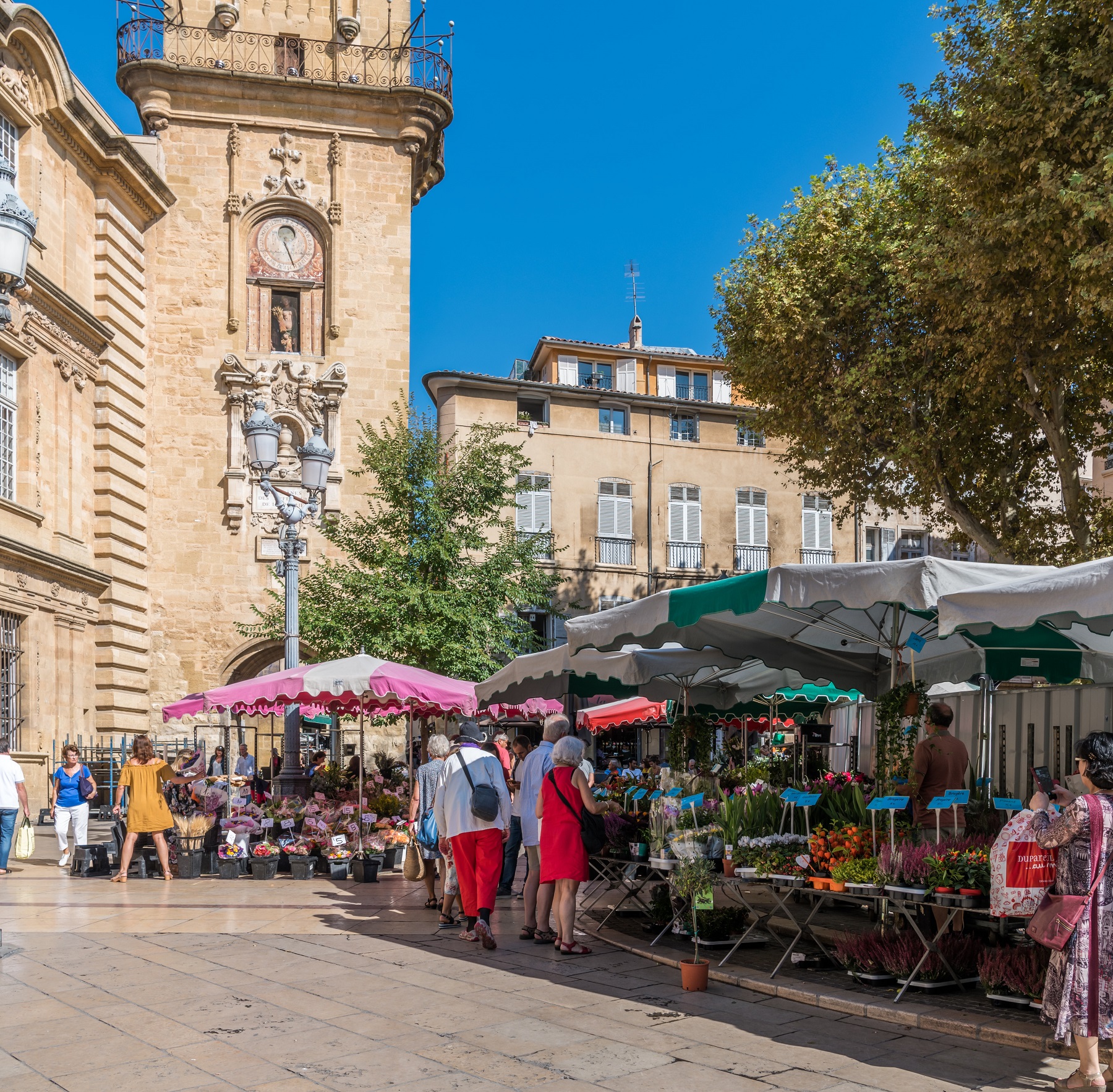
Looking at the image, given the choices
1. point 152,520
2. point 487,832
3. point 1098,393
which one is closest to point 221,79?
point 152,520

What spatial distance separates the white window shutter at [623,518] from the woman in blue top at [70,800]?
20494 mm

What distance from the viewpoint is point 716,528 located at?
35875 mm

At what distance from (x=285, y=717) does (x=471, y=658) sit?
808cm

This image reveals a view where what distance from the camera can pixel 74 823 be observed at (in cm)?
1592

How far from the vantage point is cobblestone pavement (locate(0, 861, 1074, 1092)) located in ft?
→ 18.9

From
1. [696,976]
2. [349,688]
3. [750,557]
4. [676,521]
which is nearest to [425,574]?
[349,688]

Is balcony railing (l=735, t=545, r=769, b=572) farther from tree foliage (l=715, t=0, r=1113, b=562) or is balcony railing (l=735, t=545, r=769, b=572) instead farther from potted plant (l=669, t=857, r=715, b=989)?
potted plant (l=669, t=857, r=715, b=989)

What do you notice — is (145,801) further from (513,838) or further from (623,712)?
(623,712)

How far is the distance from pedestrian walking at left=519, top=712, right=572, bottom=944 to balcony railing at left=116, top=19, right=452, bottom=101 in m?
22.0

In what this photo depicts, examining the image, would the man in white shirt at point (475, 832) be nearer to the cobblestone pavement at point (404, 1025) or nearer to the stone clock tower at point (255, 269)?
the cobblestone pavement at point (404, 1025)

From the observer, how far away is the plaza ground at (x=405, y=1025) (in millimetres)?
5770

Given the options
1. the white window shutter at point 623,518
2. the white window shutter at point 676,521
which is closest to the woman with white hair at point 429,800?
the white window shutter at point 623,518

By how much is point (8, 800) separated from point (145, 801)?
6.94 feet

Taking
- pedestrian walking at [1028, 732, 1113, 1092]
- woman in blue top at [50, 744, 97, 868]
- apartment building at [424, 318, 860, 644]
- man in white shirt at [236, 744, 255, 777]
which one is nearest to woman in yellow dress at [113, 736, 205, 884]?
woman in blue top at [50, 744, 97, 868]
